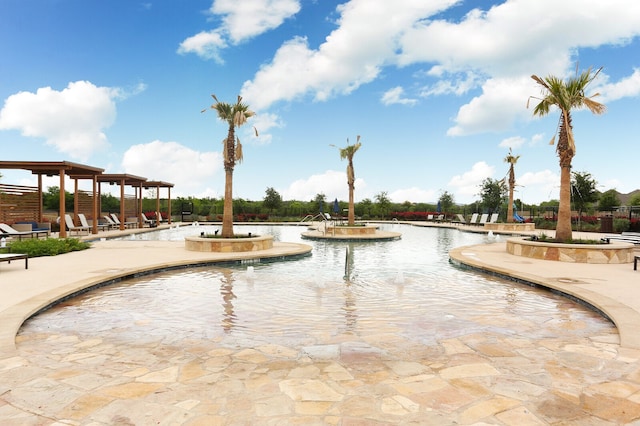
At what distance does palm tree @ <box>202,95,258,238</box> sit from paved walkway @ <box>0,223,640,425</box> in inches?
328

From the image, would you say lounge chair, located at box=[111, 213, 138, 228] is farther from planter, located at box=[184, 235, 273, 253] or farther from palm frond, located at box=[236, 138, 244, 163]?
palm frond, located at box=[236, 138, 244, 163]

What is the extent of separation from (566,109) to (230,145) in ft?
35.3

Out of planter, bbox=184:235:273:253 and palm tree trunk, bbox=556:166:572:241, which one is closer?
palm tree trunk, bbox=556:166:572:241

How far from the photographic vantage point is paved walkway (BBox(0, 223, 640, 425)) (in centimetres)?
262

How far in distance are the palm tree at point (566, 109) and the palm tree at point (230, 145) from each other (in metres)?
9.39

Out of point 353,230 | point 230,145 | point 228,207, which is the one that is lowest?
point 353,230

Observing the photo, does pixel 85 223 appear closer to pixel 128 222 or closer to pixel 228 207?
pixel 128 222

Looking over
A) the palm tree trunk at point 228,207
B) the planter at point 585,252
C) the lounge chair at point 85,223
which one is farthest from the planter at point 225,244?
the lounge chair at point 85,223

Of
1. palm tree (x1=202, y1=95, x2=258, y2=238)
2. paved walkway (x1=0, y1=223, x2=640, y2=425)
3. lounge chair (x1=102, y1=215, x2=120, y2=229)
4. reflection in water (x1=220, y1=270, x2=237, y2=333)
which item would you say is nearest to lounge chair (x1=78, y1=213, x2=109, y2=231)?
lounge chair (x1=102, y1=215, x2=120, y2=229)

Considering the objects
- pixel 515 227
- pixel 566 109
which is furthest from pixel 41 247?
pixel 515 227

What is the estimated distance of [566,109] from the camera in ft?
38.2

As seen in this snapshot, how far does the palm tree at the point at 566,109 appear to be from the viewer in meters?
11.5

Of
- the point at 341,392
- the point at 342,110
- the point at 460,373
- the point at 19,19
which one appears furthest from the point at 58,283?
the point at 342,110

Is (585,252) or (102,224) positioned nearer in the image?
(585,252)
